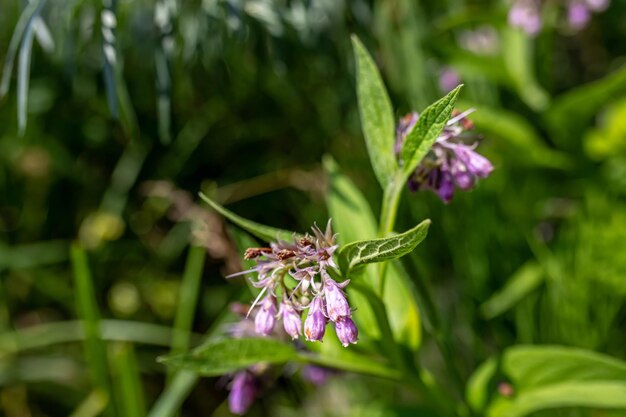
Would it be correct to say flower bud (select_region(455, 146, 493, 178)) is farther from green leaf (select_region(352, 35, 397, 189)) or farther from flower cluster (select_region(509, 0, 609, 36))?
flower cluster (select_region(509, 0, 609, 36))

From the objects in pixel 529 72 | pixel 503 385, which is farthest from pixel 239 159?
pixel 503 385

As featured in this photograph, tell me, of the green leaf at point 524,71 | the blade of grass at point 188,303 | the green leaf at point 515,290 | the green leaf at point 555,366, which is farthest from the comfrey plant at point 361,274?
the green leaf at point 524,71

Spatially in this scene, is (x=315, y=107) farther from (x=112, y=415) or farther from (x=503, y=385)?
(x=503, y=385)

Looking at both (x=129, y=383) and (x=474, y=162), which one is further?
(x=129, y=383)

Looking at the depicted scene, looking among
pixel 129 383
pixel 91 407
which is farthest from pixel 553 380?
pixel 91 407

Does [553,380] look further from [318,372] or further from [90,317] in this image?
[90,317]

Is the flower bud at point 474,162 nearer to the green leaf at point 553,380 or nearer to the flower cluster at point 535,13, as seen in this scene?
the green leaf at point 553,380
